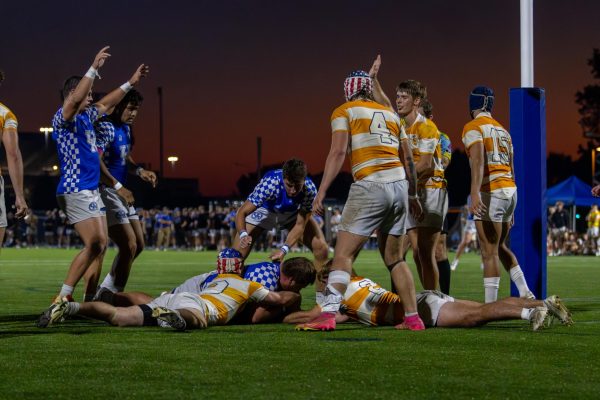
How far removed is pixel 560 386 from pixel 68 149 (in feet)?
18.7

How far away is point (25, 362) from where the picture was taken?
21.0 feet

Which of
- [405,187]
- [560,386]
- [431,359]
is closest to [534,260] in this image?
→ [405,187]

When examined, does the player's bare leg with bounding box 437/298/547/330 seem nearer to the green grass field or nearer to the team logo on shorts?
the green grass field

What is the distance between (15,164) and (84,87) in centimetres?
95

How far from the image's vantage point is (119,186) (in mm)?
10547

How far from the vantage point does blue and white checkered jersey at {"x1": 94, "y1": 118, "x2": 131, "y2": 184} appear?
1062 cm

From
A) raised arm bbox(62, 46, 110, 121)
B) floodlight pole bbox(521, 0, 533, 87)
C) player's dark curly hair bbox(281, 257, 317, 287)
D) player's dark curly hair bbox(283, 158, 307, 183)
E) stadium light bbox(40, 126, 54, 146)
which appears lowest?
player's dark curly hair bbox(281, 257, 317, 287)

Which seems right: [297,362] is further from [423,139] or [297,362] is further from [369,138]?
[423,139]

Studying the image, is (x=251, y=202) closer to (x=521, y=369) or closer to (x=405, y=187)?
(x=405, y=187)

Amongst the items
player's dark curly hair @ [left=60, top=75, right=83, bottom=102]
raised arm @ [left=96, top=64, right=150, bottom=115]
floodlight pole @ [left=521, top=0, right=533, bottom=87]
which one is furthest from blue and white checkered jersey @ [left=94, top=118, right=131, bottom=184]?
floodlight pole @ [left=521, top=0, right=533, bottom=87]

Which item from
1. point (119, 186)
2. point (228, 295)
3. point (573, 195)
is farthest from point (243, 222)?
point (573, 195)

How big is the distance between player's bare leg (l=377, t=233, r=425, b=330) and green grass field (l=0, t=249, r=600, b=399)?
183 mm

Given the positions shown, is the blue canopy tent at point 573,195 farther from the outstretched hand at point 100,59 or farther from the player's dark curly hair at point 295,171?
the outstretched hand at point 100,59

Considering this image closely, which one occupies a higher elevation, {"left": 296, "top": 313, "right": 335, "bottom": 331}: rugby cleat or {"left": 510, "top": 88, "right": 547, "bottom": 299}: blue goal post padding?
{"left": 510, "top": 88, "right": 547, "bottom": 299}: blue goal post padding
